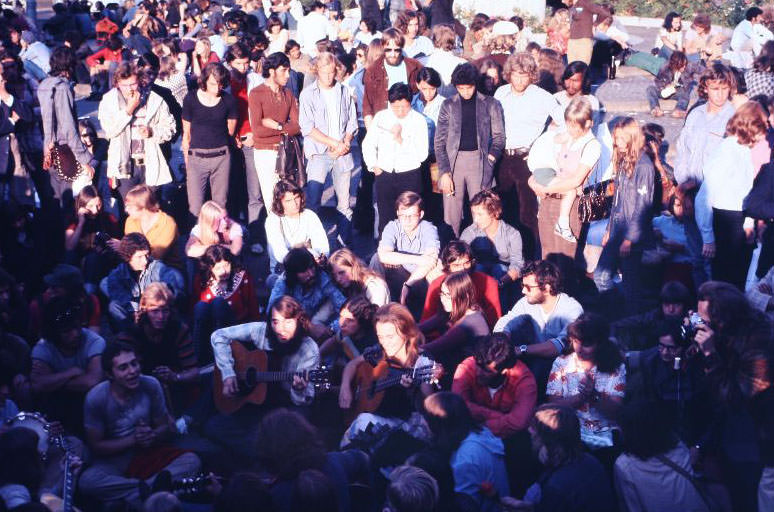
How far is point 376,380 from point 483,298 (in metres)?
1.13

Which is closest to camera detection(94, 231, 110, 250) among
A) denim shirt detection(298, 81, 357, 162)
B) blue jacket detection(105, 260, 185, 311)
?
blue jacket detection(105, 260, 185, 311)

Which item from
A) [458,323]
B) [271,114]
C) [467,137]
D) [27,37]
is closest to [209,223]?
[271,114]

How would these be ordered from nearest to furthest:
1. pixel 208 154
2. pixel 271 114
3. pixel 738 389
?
pixel 738 389
pixel 208 154
pixel 271 114

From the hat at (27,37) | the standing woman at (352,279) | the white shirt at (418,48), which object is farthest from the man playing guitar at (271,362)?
the hat at (27,37)

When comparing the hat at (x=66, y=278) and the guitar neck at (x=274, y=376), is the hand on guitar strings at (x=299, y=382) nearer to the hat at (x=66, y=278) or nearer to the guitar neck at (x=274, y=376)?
the guitar neck at (x=274, y=376)

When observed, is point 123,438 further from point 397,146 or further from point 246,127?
point 246,127

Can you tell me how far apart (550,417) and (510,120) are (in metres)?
4.05

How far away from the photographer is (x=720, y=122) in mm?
7453

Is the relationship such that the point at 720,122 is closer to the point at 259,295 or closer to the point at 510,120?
the point at 510,120

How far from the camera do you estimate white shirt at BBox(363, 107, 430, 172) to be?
8.02 meters

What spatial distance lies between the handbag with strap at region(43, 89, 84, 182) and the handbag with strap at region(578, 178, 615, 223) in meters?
4.23

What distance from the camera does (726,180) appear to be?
6684mm

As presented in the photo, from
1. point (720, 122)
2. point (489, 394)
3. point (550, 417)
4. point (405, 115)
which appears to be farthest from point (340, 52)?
point (550, 417)

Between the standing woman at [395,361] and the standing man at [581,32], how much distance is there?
27.0ft
